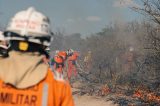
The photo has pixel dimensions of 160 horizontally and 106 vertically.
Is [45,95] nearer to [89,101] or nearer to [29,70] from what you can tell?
[29,70]

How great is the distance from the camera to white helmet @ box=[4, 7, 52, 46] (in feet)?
8.07

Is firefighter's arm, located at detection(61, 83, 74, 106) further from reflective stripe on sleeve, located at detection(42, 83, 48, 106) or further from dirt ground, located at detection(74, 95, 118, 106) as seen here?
dirt ground, located at detection(74, 95, 118, 106)

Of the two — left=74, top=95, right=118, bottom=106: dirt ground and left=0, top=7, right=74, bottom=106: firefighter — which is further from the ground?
left=0, top=7, right=74, bottom=106: firefighter

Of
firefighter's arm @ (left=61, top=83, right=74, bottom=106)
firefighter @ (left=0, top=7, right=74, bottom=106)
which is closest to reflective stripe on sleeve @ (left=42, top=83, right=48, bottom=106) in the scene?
firefighter @ (left=0, top=7, right=74, bottom=106)

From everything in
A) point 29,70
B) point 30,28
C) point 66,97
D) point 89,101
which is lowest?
point 89,101

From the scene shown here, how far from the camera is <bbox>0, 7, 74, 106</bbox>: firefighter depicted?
2.42 m

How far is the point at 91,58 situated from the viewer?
78.3 feet

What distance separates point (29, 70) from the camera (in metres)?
2.43

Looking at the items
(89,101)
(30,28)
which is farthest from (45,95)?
(89,101)

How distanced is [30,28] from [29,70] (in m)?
0.26

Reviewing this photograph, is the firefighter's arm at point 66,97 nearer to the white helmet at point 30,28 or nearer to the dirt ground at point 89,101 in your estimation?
the white helmet at point 30,28

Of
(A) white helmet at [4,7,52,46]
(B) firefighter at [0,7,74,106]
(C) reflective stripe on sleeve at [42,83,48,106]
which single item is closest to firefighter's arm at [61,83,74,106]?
(B) firefighter at [0,7,74,106]

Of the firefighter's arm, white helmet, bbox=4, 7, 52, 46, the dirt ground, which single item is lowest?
the dirt ground

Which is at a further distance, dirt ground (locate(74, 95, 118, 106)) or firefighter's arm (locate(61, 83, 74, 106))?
dirt ground (locate(74, 95, 118, 106))
